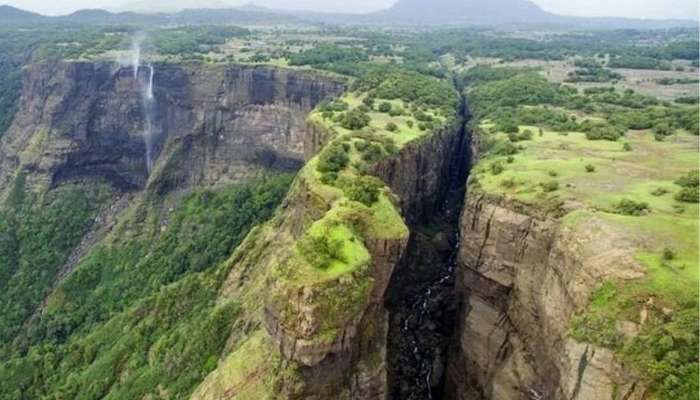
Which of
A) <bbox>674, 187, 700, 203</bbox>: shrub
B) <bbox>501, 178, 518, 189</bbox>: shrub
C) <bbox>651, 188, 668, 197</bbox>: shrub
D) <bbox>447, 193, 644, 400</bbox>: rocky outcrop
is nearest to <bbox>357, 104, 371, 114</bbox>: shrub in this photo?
<bbox>447, 193, 644, 400</bbox>: rocky outcrop

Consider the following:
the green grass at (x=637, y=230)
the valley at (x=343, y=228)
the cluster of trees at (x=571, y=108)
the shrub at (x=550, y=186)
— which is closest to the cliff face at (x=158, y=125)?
the valley at (x=343, y=228)

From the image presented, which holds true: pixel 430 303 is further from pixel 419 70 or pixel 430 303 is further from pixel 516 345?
pixel 419 70

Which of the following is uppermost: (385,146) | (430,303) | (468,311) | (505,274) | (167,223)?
(385,146)

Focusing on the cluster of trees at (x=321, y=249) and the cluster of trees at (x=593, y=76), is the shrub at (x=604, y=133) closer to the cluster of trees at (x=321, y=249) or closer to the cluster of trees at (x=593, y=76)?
the cluster of trees at (x=321, y=249)

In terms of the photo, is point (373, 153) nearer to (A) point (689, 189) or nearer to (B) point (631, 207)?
(B) point (631, 207)

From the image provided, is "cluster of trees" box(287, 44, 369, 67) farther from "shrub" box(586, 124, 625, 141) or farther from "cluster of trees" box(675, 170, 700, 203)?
"cluster of trees" box(675, 170, 700, 203)

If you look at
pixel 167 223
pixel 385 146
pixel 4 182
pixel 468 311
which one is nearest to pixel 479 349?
pixel 468 311
